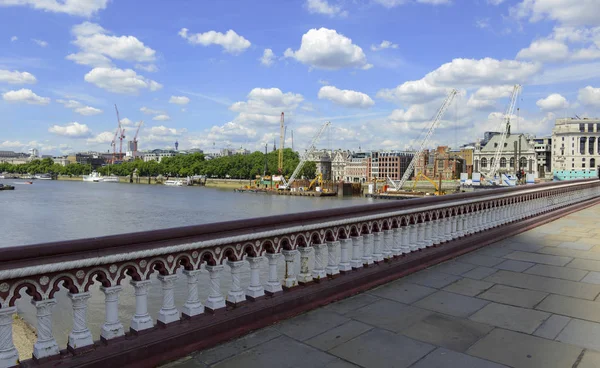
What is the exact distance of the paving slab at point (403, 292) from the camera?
202 inches

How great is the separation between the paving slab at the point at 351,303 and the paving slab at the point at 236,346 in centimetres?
88

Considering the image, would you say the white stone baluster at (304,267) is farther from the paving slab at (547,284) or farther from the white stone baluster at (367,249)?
the paving slab at (547,284)

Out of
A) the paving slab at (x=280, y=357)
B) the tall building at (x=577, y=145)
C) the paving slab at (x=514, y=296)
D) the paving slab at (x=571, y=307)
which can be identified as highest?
the tall building at (x=577, y=145)

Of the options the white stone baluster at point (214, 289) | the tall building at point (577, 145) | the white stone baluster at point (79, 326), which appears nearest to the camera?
the white stone baluster at point (79, 326)

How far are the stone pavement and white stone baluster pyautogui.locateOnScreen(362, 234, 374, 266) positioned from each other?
1.26 feet

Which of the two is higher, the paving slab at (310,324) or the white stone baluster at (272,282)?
the white stone baluster at (272,282)

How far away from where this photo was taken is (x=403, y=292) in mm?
5355

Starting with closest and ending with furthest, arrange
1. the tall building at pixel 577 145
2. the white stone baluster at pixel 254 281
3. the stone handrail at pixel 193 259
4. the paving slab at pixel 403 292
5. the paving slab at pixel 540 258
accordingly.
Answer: the stone handrail at pixel 193 259
the white stone baluster at pixel 254 281
the paving slab at pixel 403 292
the paving slab at pixel 540 258
the tall building at pixel 577 145

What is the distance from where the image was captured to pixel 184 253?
3602 millimetres

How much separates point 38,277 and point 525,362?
3722mm

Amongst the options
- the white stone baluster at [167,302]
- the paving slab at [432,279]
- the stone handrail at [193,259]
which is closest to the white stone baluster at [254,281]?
the stone handrail at [193,259]

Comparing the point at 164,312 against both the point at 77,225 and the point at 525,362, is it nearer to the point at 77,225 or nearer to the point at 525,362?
the point at 525,362

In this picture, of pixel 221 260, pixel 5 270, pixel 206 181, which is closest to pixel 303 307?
pixel 221 260

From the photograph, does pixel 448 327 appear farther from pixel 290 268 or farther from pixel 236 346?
pixel 236 346
